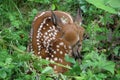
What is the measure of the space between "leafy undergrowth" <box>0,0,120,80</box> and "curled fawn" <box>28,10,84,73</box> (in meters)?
0.13

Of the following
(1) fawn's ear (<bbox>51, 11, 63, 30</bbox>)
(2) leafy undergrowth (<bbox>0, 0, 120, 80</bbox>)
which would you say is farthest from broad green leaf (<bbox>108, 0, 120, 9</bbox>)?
(1) fawn's ear (<bbox>51, 11, 63, 30</bbox>)

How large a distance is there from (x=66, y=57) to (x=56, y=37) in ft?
1.55

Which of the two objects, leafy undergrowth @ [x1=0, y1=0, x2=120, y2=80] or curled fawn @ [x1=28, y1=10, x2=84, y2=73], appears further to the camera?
curled fawn @ [x1=28, y1=10, x2=84, y2=73]

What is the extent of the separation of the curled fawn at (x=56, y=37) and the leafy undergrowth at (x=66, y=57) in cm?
13

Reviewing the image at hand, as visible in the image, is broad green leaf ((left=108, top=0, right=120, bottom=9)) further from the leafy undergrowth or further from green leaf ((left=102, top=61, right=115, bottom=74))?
green leaf ((left=102, top=61, right=115, bottom=74))

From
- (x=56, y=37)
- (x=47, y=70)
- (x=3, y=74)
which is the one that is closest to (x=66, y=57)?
(x=47, y=70)

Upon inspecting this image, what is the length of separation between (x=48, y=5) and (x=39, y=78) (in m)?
2.08

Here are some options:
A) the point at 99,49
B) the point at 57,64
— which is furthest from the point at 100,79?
the point at 99,49

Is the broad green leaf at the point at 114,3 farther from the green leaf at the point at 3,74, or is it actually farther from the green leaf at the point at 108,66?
the green leaf at the point at 3,74

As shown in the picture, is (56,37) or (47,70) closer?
(47,70)

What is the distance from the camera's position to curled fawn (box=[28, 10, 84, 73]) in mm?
4027

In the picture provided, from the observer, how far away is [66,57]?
150 inches

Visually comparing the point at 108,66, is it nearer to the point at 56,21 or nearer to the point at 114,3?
the point at 114,3

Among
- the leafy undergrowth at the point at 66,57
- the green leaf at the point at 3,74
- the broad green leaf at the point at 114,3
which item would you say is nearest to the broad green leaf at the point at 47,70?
the leafy undergrowth at the point at 66,57
